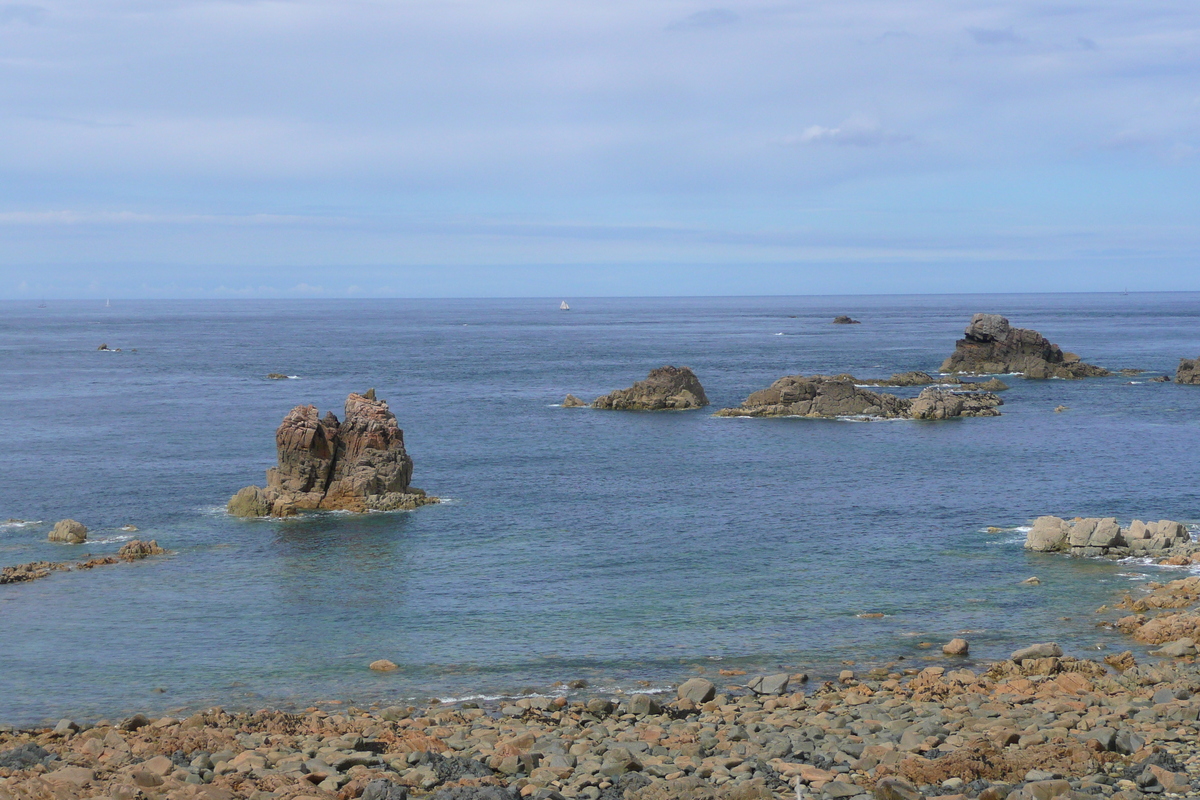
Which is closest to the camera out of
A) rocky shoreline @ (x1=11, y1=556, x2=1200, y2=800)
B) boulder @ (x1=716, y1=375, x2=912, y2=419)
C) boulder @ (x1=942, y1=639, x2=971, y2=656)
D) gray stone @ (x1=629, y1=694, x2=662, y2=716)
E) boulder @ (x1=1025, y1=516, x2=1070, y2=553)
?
rocky shoreline @ (x1=11, y1=556, x2=1200, y2=800)

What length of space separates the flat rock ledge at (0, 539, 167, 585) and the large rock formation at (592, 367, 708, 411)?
201ft

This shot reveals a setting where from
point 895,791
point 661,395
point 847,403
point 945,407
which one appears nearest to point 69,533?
point 895,791

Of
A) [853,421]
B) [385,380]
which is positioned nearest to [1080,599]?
[853,421]

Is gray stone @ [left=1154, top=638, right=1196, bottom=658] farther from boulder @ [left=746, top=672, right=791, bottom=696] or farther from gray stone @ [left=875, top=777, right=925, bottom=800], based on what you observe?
gray stone @ [left=875, top=777, right=925, bottom=800]

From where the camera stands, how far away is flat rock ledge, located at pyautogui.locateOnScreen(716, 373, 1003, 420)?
4058 inches

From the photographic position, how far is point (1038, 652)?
34.9m

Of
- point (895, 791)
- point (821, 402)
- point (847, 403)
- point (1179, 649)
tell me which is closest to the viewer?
point (895, 791)

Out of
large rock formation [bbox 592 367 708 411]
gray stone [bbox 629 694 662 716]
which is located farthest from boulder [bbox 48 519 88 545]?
large rock formation [bbox 592 367 708 411]

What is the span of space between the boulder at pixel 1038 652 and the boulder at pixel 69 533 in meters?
42.3

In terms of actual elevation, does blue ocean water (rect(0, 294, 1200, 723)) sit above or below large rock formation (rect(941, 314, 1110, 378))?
below

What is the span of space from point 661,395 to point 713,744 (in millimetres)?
84012

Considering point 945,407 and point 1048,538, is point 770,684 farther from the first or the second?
point 945,407

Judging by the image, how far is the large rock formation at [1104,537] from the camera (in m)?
50.6

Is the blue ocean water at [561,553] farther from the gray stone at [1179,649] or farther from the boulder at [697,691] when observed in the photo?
the boulder at [697,691]
